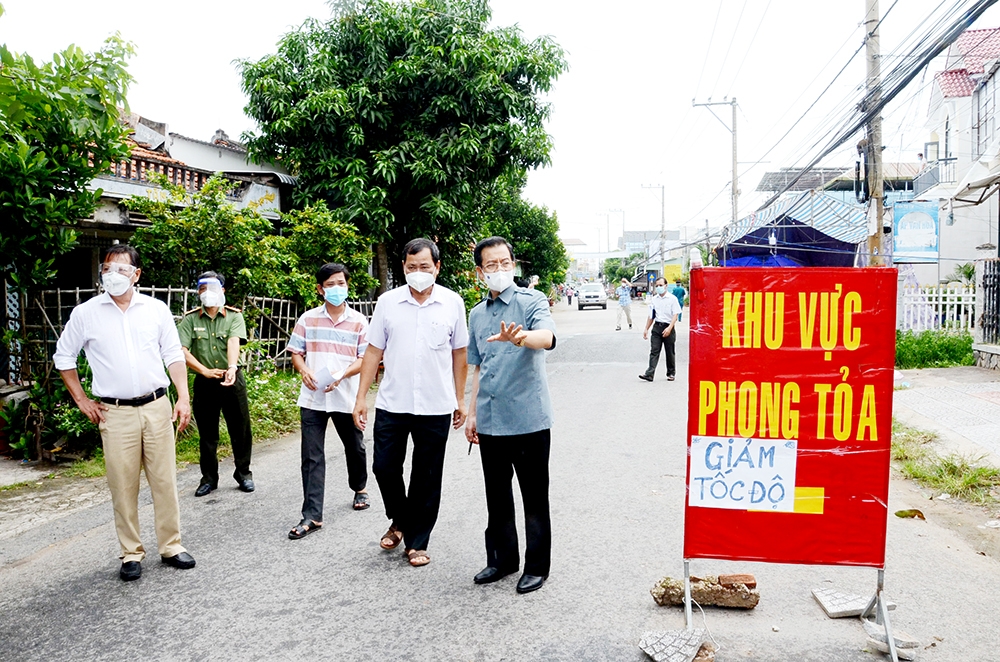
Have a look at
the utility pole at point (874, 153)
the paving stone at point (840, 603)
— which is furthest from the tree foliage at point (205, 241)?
the utility pole at point (874, 153)

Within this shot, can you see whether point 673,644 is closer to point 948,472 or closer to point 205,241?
point 948,472

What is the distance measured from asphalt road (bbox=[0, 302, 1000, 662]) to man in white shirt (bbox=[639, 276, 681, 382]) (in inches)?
245

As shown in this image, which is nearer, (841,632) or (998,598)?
(841,632)

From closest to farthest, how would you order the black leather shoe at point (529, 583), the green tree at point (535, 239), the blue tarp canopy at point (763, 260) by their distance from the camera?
the black leather shoe at point (529, 583)
the blue tarp canopy at point (763, 260)
the green tree at point (535, 239)

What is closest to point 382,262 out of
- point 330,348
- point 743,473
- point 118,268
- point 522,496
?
point 330,348

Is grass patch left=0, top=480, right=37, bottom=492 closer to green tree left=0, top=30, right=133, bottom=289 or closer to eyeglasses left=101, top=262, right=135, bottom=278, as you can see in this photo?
green tree left=0, top=30, right=133, bottom=289

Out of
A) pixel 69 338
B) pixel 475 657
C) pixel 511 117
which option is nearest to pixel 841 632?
pixel 475 657

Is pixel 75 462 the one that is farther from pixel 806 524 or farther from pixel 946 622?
pixel 946 622

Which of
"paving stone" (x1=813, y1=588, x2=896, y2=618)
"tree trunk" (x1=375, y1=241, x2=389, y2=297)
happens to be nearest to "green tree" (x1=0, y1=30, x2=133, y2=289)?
"paving stone" (x1=813, y1=588, x2=896, y2=618)

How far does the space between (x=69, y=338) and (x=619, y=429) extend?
5.57m

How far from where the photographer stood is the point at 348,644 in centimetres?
327

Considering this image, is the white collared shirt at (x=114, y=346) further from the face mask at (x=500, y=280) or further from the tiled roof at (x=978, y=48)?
the tiled roof at (x=978, y=48)

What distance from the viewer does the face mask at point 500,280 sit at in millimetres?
3838

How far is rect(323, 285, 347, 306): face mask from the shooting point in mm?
5070
